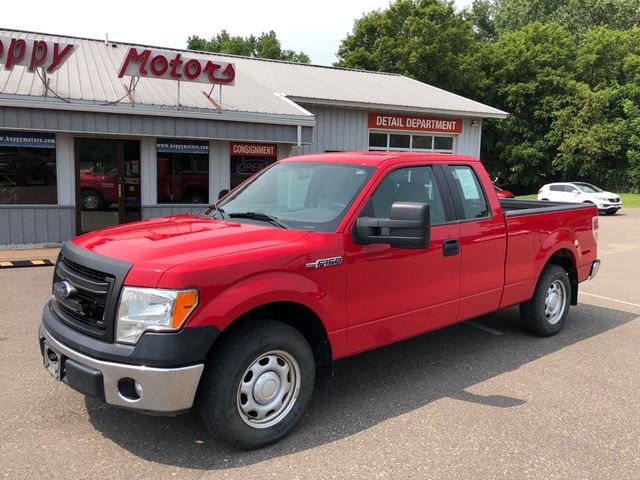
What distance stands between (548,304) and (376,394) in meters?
2.56

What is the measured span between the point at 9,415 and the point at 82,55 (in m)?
13.7

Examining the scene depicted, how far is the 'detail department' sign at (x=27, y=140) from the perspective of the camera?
1112 centimetres

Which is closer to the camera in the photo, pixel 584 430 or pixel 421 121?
pixel 584 430

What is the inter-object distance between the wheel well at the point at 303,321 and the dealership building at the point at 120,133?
898 centimetres

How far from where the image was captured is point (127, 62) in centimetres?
1165

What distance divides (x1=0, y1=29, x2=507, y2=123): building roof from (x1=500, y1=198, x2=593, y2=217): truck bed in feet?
24.4

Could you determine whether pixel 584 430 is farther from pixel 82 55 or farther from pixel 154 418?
pixel 82 55

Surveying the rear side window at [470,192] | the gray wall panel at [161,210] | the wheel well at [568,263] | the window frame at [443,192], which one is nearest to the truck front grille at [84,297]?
the window frame at [443,192]

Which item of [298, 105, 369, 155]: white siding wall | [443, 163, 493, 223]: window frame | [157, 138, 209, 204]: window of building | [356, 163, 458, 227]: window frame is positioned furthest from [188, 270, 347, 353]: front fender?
[298, 105, 369, 155]: white siding wall

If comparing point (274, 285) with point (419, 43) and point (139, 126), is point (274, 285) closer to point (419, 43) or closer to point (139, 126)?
point (139, 126)

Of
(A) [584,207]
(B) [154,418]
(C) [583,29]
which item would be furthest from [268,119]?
(C) [583,29]

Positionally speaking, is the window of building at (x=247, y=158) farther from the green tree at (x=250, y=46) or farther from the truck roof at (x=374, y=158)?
the green tree at (x=250, y=46)

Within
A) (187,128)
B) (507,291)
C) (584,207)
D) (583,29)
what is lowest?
(507,291)

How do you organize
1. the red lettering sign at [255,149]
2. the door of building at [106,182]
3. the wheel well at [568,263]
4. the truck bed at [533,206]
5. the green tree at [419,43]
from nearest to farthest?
the truck bed at [533,206] < the wheel well at [568,263] < the door of building at [106,182] < the red lettering sign at [255,149] < the green tree at [419,43]
